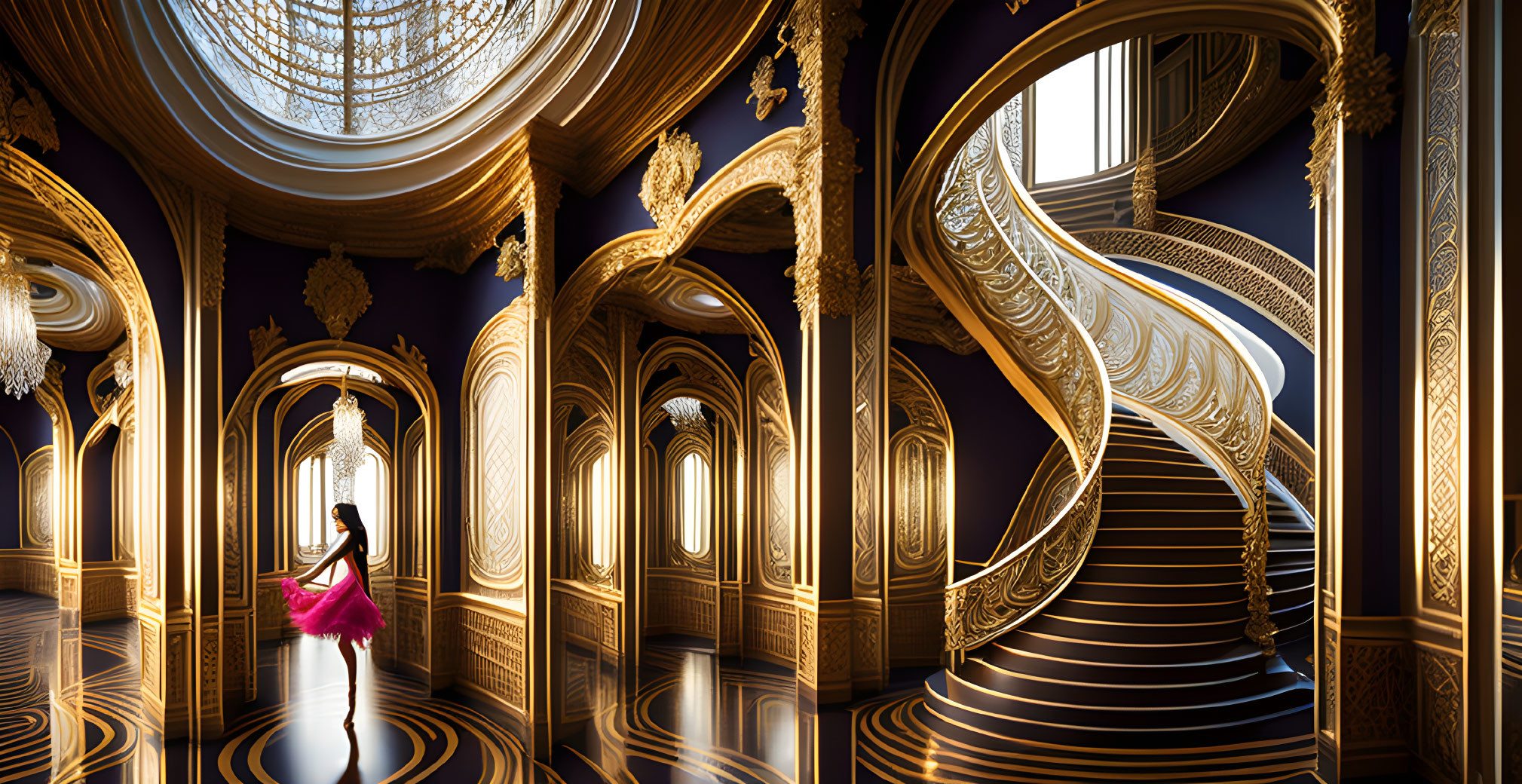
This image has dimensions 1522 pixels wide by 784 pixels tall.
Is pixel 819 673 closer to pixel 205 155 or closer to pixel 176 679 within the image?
pixel 176 679

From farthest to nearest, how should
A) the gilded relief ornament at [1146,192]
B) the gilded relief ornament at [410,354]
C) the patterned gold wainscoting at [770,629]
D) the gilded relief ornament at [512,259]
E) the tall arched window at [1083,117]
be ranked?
the tall arched window at [1083,117] → the gilded relief ornament at [1146,192] → the patterned gold wainscoting at [770,629] → the gilded relief ornament at [410,354] → the gilded relief ornament at [512,259]

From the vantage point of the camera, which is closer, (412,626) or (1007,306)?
(1007,306)

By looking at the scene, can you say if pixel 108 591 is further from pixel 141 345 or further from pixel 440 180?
pixel 440 180

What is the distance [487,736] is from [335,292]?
4.45 metres

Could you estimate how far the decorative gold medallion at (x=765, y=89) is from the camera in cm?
463

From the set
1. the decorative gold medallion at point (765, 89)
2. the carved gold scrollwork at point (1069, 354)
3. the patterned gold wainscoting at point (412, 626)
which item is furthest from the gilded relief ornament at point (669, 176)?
the patterned gold wainscoting at point (412, 626)

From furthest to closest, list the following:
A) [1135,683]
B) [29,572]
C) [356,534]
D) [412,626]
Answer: [29,572]
[412,626]
[356,534]
[1135,683]

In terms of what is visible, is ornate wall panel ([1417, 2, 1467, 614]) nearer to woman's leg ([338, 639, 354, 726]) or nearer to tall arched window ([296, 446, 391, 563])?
woman's leg ([338, 639, 354, 726])

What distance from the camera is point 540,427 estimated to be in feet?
21.3

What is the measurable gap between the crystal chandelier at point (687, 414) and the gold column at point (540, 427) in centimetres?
434

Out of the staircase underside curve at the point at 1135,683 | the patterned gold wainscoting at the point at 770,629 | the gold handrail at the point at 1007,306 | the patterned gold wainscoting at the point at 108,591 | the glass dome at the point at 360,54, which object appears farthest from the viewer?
the patterned gold wainscoting at the point at 108,591

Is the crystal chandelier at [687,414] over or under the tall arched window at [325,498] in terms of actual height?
over

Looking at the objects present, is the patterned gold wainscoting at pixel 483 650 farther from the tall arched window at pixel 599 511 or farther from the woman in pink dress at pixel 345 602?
the tall arched window at pixel 599 511

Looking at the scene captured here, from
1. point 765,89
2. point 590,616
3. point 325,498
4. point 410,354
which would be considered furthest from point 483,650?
point 325,498
